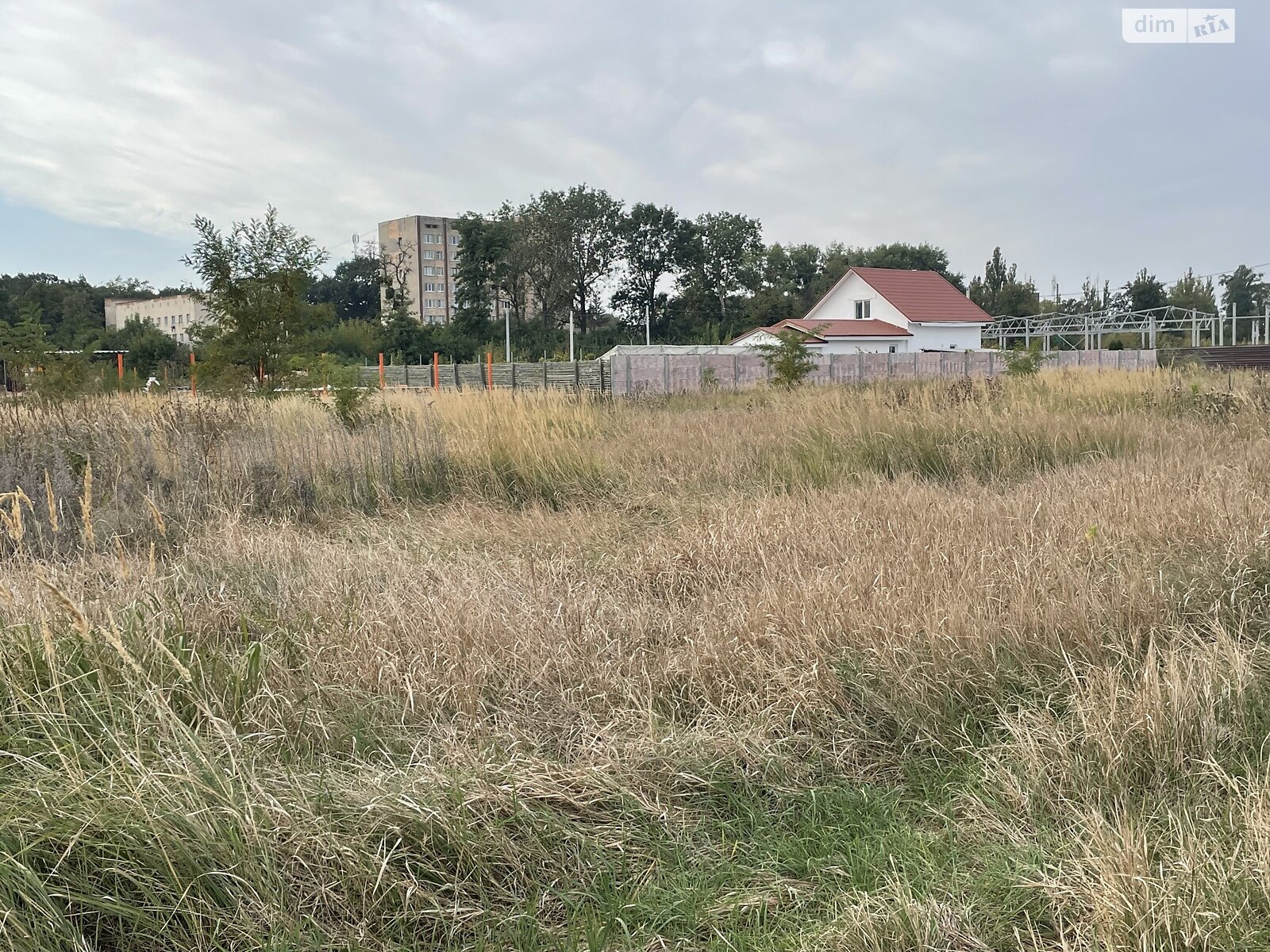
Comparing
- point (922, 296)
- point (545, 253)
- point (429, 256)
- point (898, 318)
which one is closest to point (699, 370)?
point (898, 318)

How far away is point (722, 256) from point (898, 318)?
17.0 metres

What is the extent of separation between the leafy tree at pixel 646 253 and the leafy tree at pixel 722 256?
0.95 meters

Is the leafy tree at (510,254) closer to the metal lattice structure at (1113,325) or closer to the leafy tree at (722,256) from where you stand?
the leafy tree at (722,256)

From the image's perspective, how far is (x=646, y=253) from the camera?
57562 millimetres

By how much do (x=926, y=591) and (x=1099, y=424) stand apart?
5.41 metres

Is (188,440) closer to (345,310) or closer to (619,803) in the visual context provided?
(619,803)

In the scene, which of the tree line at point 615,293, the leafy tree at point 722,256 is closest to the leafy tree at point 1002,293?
the tree line at point 615,293

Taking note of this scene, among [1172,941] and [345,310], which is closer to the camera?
[1172,941]

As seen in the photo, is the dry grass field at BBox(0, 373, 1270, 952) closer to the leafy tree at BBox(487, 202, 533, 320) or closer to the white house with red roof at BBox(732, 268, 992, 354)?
the white house with red roof at BBox(732, 268, 992, 354)

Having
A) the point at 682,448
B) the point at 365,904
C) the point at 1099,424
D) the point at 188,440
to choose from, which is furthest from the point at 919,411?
the point at 365,904

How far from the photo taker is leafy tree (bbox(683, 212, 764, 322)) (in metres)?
58.0

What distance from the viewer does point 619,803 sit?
2188 millimetres

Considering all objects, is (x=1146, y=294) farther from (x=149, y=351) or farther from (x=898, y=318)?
(x=149, y=351)

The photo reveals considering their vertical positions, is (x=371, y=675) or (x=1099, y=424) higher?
(x=1099, y=424)
